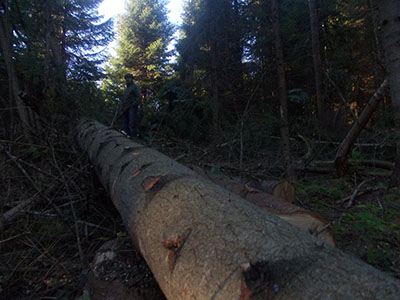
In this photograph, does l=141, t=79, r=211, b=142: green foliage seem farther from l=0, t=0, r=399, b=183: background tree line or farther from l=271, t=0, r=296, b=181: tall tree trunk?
l=271, t=0, r=296, b=181: tall tree trunk

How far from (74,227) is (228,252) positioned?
231cm

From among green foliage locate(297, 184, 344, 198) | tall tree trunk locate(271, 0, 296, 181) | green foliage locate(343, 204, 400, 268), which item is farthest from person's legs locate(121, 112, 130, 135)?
green foliage locate(343, 204, 400, 268)

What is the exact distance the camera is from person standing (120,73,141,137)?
21.6ft

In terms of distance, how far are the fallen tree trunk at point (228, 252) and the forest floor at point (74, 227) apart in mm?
465

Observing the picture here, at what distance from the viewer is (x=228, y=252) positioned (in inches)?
36.8

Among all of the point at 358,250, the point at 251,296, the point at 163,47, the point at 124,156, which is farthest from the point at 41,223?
the point at 163,47

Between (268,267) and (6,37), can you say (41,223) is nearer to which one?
(268,267)

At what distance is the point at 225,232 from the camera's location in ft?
3.36

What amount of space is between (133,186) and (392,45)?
403 cm

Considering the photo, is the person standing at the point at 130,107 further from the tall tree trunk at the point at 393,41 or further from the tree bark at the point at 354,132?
the tall tree trunk at the point at 393,41

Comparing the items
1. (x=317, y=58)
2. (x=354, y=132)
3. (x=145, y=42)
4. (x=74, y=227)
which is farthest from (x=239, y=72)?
(x=145, y=42)

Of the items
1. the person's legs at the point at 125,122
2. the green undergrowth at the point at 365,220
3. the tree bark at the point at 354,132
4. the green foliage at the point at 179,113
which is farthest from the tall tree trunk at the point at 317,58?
the person's legs at the point at 125,122

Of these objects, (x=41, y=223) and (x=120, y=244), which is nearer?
(x=120, y=244)

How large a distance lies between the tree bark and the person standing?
4692mm
